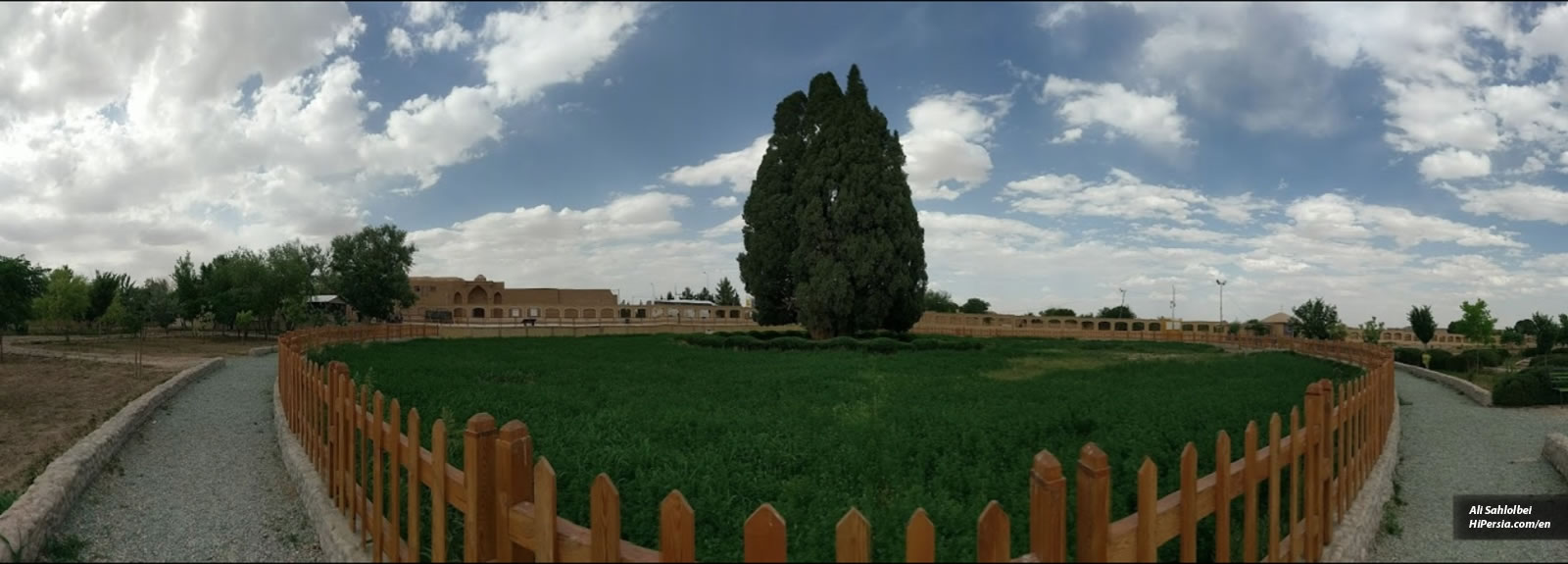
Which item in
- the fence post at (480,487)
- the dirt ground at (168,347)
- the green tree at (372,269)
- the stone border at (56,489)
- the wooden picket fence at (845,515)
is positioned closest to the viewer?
the wooden picket fence at (845,515)

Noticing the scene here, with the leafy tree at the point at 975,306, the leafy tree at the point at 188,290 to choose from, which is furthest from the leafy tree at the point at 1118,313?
the leafy tree at the point at 188,290

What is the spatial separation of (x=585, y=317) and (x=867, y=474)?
62453 millimetres

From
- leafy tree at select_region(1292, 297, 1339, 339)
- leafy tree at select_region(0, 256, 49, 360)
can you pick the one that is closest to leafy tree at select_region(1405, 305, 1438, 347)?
leafy tree at select_region(1292, 297, 1339, 339)

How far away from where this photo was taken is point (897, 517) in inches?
219

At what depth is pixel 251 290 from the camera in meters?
41.9

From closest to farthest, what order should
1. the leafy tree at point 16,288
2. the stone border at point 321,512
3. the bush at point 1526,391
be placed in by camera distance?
1. the stone border at point 321,512
2. the bush at point 1526,391
3. the leafy tree at point 16,288

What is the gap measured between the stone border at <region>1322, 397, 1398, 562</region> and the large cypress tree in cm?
2265

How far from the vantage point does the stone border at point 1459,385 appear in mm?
15975

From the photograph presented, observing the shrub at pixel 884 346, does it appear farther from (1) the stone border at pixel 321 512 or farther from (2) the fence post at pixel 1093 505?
(2) the fence post at pixel 1093 505

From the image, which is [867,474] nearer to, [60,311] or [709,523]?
[709,523]

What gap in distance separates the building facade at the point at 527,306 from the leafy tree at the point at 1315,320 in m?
33.9

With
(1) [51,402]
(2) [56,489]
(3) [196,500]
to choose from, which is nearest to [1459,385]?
(3) [196,500]

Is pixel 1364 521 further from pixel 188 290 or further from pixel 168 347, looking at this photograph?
pixel 188 290

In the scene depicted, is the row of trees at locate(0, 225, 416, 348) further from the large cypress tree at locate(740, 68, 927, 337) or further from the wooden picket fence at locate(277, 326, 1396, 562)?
the wooden picket fence at locate(277, 326, 1396, 562)
